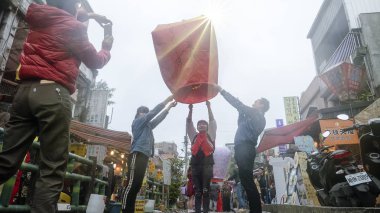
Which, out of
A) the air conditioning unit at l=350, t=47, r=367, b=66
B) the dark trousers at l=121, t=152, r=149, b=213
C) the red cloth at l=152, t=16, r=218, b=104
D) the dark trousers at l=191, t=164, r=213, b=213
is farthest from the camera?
the air conditioning unit at l=350, t=47, r=367, b=66

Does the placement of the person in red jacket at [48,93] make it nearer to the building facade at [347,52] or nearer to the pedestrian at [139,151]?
the pedestrian at [139,151]

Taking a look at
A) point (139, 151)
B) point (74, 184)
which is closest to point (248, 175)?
point (139, 151)

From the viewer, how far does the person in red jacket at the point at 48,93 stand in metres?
2.09

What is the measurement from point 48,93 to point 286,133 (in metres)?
13.7

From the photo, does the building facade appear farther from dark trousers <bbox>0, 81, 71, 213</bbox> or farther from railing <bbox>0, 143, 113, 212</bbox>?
dark trousers <bbox>0, 81, 71, 213</bbox>

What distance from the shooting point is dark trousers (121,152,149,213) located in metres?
4.73

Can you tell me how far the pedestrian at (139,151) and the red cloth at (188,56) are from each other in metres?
0.42

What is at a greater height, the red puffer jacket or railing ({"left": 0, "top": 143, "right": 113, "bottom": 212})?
the red puffer jacket

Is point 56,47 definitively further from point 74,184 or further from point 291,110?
point 291,110

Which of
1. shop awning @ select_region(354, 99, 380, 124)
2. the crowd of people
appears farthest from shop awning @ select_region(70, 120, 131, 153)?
the crowd of people

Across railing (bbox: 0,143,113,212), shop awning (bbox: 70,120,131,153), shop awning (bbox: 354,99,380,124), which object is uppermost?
shop awning (bbox: 354,99,380,124)

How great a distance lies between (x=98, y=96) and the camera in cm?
1811

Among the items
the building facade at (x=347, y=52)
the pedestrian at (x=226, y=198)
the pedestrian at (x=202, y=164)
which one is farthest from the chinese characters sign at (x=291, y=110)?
the pedestrian at (x=202, y=164)

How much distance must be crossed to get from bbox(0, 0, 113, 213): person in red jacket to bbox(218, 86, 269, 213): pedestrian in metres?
2.91
